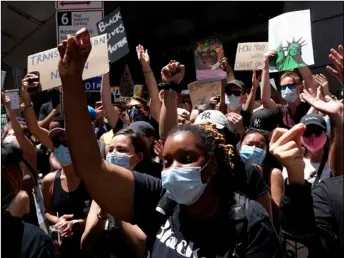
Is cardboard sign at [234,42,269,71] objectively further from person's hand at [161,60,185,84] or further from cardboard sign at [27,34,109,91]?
person's hand at [161,60,185,84]

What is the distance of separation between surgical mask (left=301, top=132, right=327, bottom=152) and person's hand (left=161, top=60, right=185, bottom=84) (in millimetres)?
854

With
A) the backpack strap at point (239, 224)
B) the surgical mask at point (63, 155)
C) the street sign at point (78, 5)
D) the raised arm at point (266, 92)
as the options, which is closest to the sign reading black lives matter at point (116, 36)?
the street sign at point (78, 5)

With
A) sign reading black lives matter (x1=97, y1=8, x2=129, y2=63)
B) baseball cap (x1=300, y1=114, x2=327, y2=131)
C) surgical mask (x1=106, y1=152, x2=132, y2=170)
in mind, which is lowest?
surgical mask (x1=106, y1=152, x2=132, y2=170)

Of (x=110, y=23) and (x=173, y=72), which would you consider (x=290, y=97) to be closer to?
(x=173, y=72)

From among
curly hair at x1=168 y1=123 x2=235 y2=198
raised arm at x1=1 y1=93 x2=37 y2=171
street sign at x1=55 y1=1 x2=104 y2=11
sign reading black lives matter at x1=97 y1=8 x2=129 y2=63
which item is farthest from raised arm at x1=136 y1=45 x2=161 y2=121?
street sign at x1=55 y1=1 x2=104 y2=11

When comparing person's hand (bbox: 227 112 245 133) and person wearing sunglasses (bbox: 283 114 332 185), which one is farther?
person's hand (bbox: 227 112 245 133)

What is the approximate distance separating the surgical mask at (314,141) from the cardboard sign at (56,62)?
7.37ft

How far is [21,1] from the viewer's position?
12000mm

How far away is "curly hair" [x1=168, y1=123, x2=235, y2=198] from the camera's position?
89.7 inches

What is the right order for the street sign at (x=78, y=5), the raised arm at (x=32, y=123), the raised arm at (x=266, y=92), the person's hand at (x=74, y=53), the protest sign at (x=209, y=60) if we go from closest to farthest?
the person's hand at (x=74, y=53) < the raised arm at (x=32, y=123) < the raised arm at (x=266, y=92) < the protest sign at (x=209, y=60) < the street sign at (x=78, y=5)

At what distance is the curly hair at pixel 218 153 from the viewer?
228 centimetres

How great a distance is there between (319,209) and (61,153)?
2.40m

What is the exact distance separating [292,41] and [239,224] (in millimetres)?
3805

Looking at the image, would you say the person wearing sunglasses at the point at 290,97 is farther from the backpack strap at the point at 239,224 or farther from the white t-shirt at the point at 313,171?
the backpack strap at the point at 239,224
